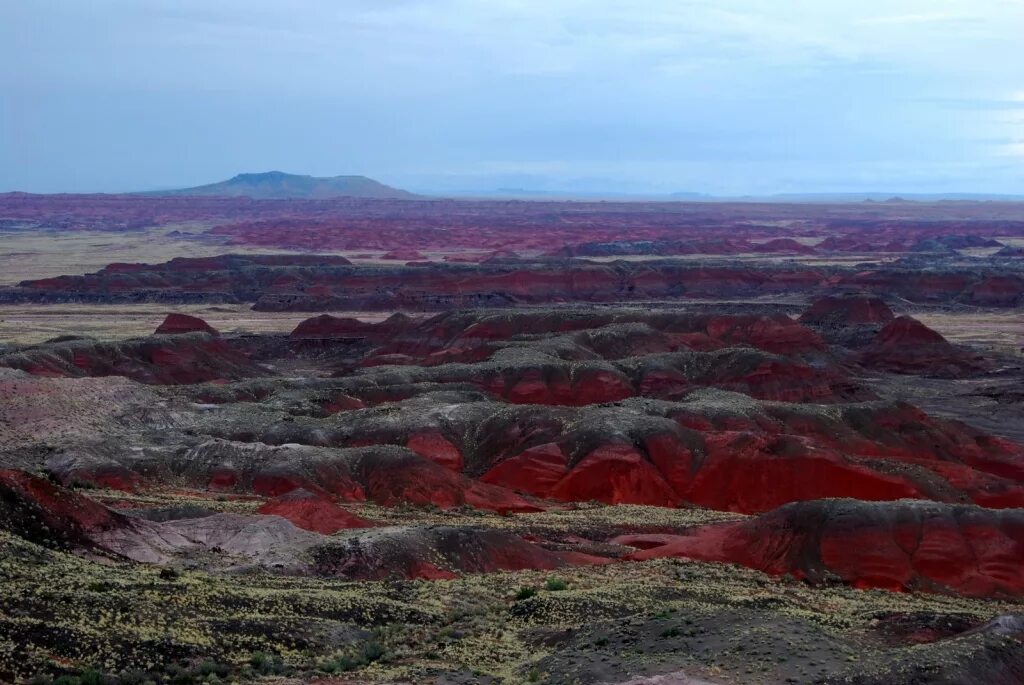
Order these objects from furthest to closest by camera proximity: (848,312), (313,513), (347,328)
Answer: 1. (848,312)
2. (347,328)
3. (313,513)

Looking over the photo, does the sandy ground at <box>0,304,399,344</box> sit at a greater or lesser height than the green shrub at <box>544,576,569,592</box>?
lesser

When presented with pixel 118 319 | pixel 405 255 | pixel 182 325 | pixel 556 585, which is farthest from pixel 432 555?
pixel 405 255

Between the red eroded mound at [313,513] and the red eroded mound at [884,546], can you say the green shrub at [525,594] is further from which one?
the red eroded mound at [313,513]

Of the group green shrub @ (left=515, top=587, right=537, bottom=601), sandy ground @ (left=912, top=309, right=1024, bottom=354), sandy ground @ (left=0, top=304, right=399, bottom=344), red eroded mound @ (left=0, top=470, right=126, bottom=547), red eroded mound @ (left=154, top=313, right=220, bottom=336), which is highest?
red eroded mound @ (left=0, top=470, right=126, bottom=547)

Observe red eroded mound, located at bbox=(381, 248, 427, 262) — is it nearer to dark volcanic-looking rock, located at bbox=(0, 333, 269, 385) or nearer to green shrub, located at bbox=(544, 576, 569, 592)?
dark volcanic-looking rock, located at bbox=(0, 333, 269, 385)

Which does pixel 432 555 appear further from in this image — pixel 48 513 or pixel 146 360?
pixel 146 360

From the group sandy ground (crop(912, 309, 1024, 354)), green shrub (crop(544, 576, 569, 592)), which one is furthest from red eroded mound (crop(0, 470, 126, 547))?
sandy ground (crop(912, 309, 1024, 354))
